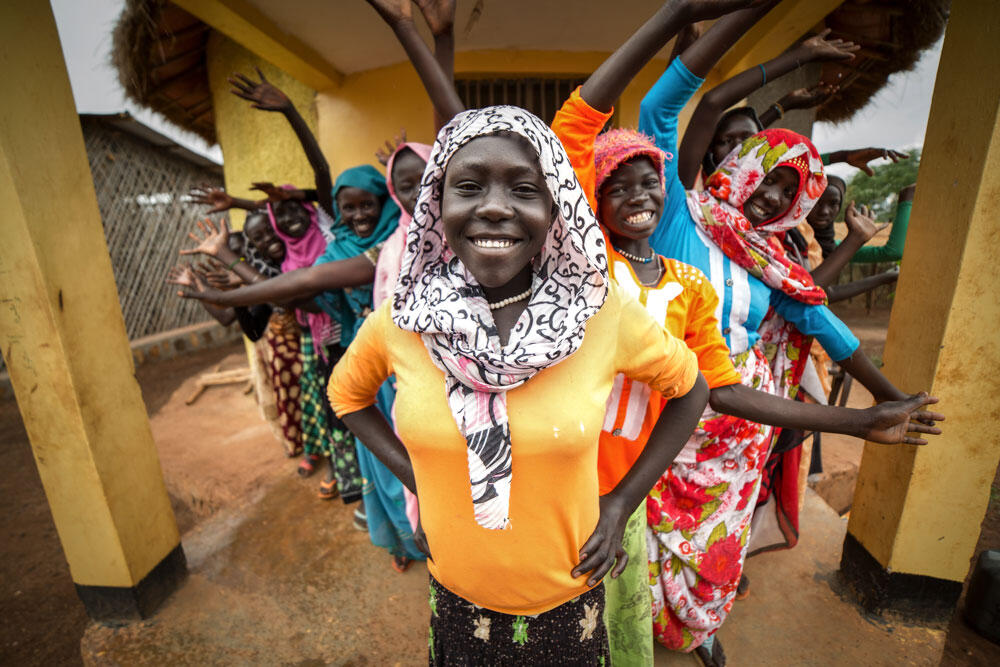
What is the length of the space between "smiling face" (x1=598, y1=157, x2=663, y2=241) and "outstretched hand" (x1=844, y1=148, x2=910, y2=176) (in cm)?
188

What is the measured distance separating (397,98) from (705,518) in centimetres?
372

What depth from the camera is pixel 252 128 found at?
4.20 meters

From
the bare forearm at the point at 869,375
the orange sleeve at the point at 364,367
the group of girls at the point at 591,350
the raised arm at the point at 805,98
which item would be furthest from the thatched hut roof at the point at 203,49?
the orange sleeve at the point at 364,367

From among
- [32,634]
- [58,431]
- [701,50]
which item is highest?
[701,50]

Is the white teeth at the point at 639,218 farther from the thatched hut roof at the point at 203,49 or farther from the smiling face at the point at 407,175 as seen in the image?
the thatched hut roof at the point at 203,49

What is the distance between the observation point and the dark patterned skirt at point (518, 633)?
1121 millimetres

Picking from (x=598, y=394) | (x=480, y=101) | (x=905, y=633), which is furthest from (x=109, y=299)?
(x=905, y=633)

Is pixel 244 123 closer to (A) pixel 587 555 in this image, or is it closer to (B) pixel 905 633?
(A) pixel 587 555

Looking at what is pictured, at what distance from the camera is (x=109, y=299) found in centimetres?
214

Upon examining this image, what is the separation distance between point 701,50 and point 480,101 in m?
2.80

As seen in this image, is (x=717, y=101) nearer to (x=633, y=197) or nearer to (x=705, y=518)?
(x=633, y=197)

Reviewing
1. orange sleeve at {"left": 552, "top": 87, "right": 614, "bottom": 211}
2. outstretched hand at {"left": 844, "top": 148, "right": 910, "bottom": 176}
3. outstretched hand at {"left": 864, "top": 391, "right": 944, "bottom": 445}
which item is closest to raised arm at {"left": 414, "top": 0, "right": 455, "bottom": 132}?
orange sleeve at {"left": 552, "top": 87, "right": 614, "bottom": 211}

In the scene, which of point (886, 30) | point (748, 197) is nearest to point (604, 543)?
point (748, 197)

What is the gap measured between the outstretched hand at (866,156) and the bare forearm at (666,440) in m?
2.30
